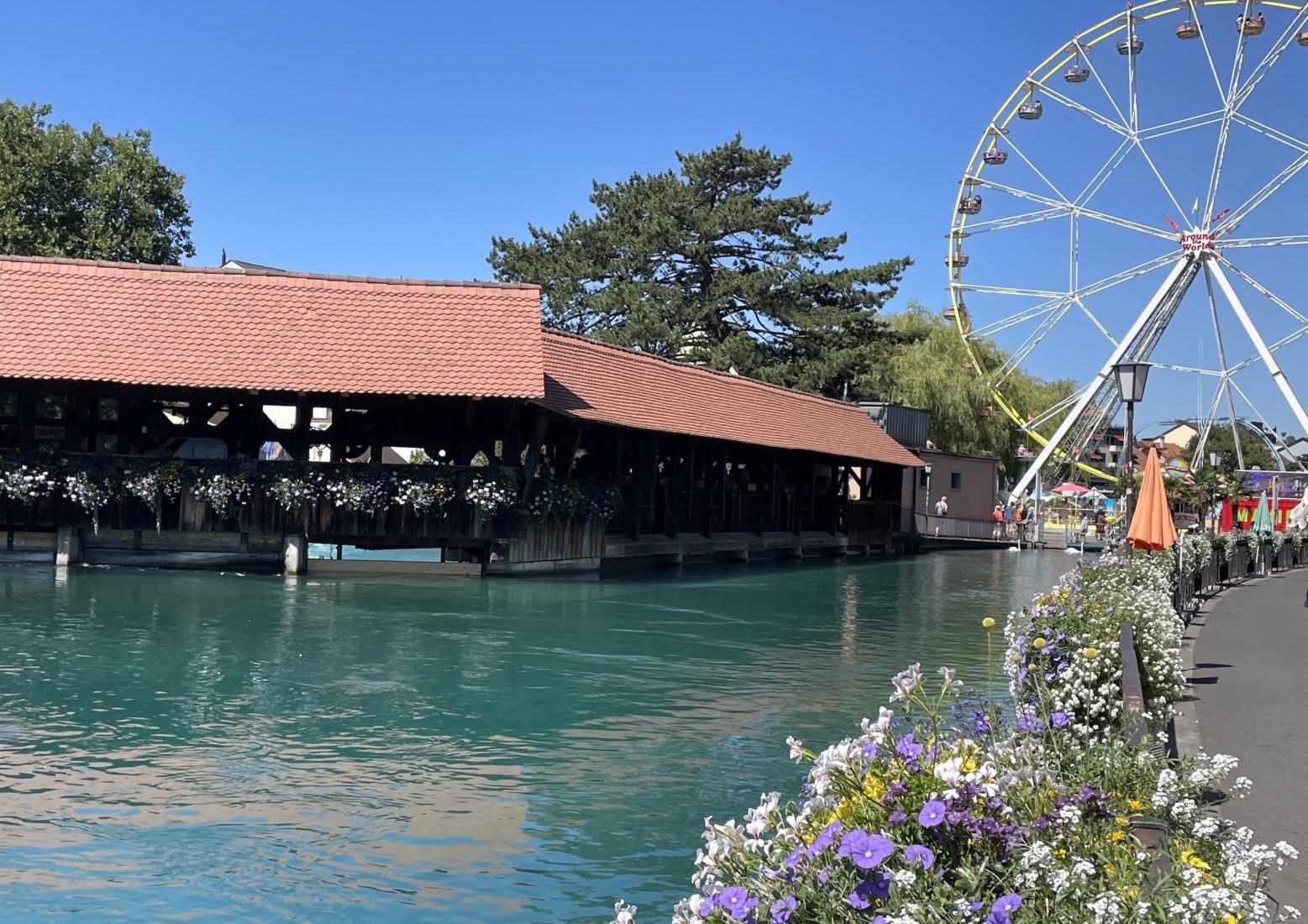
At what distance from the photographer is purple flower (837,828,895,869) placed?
10.0 feet

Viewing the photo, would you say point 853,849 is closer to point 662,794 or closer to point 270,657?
point 662,794

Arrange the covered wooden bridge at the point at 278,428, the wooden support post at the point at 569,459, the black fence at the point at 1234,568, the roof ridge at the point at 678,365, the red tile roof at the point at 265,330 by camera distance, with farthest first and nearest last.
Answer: the roof ridge at the point at 678,365 → the wooden support post at the point at 569,459 → the covered wooden bridge at the point at 278,428 → the red tile roof at the point at 265,330 → the black fence at the point at 1234,568

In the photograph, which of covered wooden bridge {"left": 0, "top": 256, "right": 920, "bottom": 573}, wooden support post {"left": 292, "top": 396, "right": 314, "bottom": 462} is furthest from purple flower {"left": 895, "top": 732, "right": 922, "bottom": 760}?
wooden support post {"left": 292, "top": 396, "right": 314, "bottom": 462}

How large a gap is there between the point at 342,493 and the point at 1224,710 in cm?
1525

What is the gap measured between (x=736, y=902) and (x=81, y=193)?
38820 millimetres

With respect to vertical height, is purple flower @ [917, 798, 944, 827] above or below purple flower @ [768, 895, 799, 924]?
above

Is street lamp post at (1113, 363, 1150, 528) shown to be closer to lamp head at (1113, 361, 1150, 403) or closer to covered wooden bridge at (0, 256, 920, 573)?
lamp head at (1113, 361, 1150, 403)

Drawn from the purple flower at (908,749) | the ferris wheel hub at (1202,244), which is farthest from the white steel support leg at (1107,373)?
the purple flower at (908,749)

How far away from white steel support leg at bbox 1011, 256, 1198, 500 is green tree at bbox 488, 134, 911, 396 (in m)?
6.50

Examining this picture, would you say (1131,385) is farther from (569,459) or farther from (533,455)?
(569,459)

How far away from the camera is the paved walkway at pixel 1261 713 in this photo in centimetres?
664

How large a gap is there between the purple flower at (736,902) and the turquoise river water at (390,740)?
3403mm

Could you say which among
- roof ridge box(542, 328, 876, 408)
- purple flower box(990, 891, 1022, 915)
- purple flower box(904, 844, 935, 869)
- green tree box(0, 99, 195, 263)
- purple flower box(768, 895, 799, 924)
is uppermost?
green tree box(0, 99, 195, 263)

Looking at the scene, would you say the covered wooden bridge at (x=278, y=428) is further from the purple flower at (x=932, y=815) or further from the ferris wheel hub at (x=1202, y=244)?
the ferris wheel hub at (x=1202, y=244)
